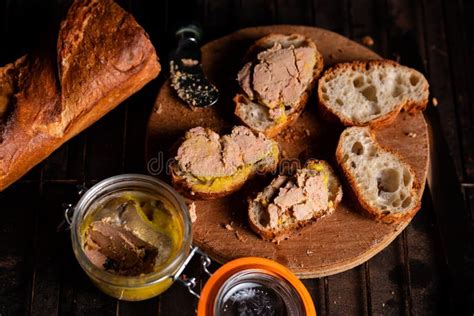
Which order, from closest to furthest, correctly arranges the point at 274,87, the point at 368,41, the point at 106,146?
the point at 274,87, the point at 106,146, the point at 368,41

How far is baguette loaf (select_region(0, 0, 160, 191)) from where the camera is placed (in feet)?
7.05

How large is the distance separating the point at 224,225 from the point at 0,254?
89 cm

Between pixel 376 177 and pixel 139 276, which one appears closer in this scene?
pixel 139 276

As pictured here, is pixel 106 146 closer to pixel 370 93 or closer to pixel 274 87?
pixel 274 87

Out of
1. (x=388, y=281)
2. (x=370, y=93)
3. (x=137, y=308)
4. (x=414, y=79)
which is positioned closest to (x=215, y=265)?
(x=137, y=308)

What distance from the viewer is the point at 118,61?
223 centimetres

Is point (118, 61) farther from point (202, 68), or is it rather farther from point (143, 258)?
point (143, 258)

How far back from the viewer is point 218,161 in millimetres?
2166

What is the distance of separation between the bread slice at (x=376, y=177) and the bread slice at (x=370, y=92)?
9 cm

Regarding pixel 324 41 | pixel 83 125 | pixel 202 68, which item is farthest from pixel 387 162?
pixel 83 125

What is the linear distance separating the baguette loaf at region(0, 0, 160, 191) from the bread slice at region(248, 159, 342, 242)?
0.68 metres

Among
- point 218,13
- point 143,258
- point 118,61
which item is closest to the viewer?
point 143,258

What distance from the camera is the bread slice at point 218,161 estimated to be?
7.08 ft

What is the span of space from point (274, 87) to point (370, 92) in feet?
1.44
